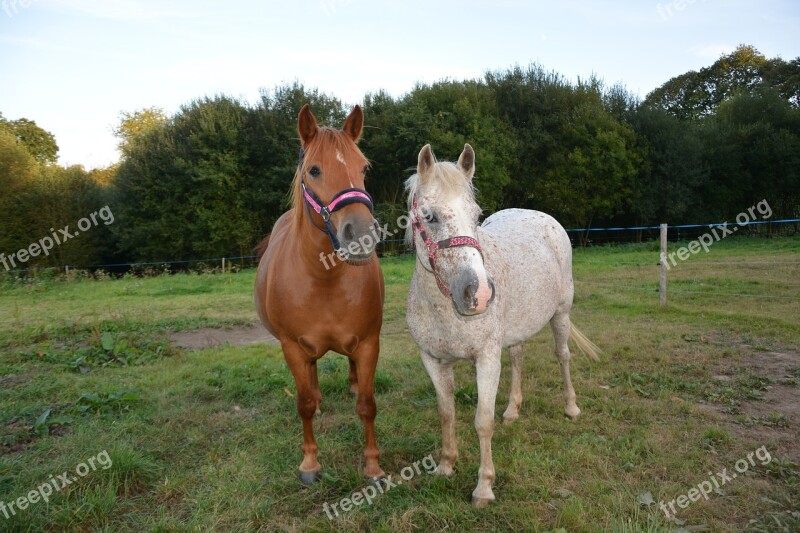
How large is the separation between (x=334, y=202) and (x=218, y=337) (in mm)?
5797

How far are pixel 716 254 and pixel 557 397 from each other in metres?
14.5

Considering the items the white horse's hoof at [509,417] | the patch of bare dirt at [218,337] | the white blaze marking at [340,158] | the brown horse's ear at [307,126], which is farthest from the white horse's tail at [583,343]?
the patch of bare dirt at [218,337]

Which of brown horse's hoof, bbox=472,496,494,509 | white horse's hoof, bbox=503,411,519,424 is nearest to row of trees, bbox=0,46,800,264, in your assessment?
white horse's hoof, bbox=503,411,519,424

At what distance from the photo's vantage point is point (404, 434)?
12.1ft

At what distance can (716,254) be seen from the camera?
1534 centimetres

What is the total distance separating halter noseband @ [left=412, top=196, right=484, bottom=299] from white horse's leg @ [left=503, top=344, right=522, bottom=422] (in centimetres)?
171

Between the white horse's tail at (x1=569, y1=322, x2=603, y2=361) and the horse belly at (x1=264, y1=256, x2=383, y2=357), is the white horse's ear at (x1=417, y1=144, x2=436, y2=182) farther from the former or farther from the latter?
the white horse's tail at (x1=569, y1=322, x2=603, y2=361)

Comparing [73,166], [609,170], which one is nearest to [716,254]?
[609,170]

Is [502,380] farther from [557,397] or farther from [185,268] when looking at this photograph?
[185,268]

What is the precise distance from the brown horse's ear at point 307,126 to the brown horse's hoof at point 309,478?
7.40 feet

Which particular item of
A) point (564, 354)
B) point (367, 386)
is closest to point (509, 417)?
point (564, 354)

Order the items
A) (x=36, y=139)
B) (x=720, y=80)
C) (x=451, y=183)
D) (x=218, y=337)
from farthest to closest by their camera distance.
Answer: (x=720, y=80) → (x=36, y=139) → (x=218, y=337) → (x=451, y=183)

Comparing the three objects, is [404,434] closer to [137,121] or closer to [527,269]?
[527,269]

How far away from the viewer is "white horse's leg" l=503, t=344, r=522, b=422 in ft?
12.7
